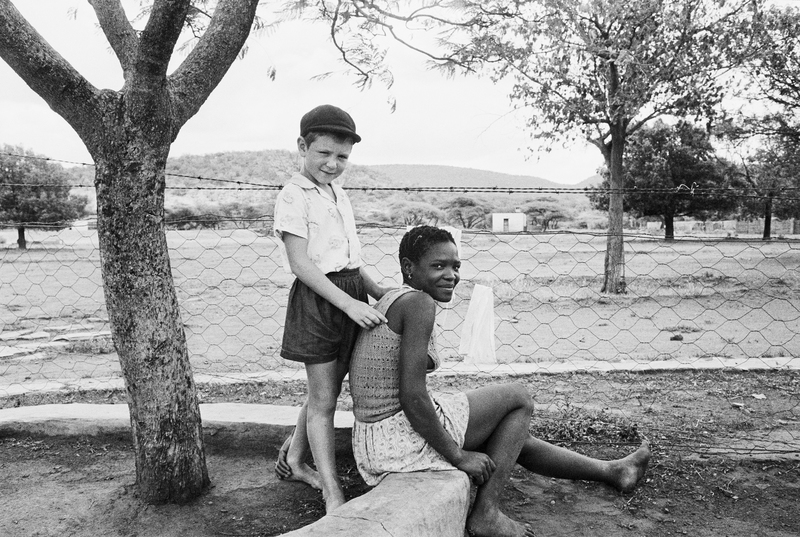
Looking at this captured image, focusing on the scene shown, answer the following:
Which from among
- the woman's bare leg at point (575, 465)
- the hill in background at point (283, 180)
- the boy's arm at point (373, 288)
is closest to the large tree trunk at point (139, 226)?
the boy's arm at point (373, 288)

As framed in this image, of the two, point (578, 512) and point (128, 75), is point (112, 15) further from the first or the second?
point (578, 512)

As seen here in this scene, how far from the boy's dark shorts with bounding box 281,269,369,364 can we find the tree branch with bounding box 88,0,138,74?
1.28m

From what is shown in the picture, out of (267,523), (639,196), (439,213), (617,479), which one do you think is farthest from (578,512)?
(439,213)

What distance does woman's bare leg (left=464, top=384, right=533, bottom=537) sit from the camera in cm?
199

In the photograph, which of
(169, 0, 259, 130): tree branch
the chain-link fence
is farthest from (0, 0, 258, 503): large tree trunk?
the chain-link fence

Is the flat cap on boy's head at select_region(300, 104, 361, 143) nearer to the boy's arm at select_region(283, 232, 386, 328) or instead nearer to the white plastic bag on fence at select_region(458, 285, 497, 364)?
the boy's arm at select_region(283, 232, 386, 328)

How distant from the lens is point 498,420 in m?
2.12

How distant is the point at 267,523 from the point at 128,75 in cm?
171

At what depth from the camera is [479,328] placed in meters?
4.39

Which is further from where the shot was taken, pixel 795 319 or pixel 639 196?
pixel 639 196

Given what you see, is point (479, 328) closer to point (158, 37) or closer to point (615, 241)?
point (158, 37)

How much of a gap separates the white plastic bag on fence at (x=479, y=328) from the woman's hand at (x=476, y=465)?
208 cm

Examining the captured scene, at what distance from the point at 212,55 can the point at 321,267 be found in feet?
3.27

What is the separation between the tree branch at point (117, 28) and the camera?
2.58m
